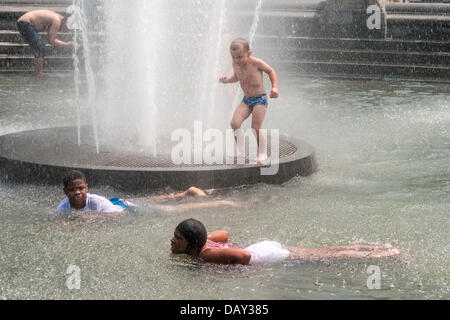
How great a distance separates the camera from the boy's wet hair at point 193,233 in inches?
198

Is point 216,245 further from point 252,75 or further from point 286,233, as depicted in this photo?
point 252,75

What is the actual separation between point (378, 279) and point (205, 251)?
1199 millimetres

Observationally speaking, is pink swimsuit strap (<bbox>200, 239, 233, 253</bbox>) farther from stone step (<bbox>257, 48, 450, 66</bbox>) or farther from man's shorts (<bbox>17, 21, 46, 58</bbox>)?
stone step (<bbox>257, 48, 450, 66</bbox>)

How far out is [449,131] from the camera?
10.1 metres

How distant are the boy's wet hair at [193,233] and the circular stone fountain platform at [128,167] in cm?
179

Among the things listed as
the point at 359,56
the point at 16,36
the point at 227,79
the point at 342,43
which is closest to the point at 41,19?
the point at 16,36

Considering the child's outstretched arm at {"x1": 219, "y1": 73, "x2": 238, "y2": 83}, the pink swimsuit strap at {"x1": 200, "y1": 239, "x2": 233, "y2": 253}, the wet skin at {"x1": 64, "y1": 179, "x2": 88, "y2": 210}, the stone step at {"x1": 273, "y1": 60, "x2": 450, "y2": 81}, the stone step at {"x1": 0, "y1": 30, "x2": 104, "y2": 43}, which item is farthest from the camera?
the stone step at {"x1": 0, "y1": 30, "x2": 104, "y2": 43}

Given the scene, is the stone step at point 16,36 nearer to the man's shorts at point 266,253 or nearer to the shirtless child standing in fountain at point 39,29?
the shirtless child standing in fountain at point 39,29

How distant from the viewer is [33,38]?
1445cm

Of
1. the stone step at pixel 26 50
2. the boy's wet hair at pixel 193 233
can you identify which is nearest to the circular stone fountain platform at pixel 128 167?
the boy's wet hair at pixel 193 233

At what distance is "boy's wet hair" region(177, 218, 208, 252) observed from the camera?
5.03 m

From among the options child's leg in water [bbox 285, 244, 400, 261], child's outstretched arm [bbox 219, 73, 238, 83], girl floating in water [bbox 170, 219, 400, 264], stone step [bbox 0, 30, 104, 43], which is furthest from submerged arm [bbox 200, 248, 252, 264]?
stone step [bbox 0, 30, 104, 43]

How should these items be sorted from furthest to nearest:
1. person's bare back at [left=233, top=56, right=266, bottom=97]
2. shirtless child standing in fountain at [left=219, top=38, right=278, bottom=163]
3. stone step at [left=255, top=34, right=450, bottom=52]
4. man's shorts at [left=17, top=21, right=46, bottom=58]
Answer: stone step at [left=255, top=34, right=450, bottom=52], man's shorts at [left=17, top=21, right=46, bottom=58], person's bare back at [left=233, top=56, right=266, bottom=97], shirtless child standing in fountain at [left=219, top=38, right=278, bottom=163]

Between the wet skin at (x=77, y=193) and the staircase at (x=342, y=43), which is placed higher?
the staircase at (x=342, y=43)
